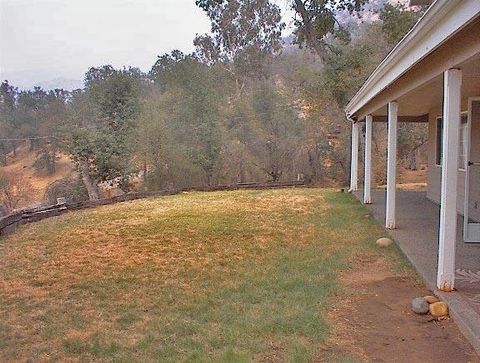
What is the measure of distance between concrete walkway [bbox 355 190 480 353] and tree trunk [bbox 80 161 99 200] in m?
10.0

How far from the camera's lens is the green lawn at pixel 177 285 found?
3.33 m

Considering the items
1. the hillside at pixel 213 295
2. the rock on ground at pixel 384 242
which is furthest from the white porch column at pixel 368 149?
the rock on ground at pixel 384 242

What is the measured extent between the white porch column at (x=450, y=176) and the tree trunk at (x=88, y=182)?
13.9m

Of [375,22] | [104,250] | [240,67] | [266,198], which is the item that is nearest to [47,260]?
[104,250]

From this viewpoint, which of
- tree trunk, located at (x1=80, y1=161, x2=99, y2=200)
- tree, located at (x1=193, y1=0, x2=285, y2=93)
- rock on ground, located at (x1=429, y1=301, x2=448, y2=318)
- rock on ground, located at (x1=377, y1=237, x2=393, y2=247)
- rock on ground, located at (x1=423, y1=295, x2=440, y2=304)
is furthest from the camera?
tree, located at (x1=193, y1=0, x2=285, y2=93)

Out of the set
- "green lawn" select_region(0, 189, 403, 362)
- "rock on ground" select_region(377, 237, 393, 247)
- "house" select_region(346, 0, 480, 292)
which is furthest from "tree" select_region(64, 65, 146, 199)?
"rock on ground" select_region(377, 237, 393, 247)

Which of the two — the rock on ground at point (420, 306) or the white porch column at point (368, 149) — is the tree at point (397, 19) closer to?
the white porch column at point (368, 149)

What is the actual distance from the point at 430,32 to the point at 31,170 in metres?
26.0

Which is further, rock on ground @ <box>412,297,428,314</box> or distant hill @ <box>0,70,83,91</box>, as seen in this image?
distant hill @ <box>0,70,83,91</box>

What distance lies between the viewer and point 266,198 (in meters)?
12.7

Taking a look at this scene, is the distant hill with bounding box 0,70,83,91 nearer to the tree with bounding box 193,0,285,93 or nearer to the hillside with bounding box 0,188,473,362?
the tree with bounding box 193,0,285,93

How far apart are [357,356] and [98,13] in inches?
1030

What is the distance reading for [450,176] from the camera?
409 cm

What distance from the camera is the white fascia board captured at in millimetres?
3230
